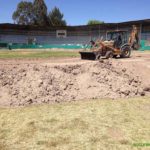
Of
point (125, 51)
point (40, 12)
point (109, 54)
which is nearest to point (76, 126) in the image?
point (109, 54)

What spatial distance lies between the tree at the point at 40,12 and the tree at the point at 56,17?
2.43m

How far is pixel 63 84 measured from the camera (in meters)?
14.3

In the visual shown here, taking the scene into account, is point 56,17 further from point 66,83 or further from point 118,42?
point 66,83

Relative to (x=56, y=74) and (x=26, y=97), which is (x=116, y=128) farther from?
(x=56, y=74)

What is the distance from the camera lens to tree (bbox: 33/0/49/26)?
10694 centimetres

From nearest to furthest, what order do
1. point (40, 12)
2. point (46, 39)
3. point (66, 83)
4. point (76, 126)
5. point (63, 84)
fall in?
point (76, 126) < point (63, 84) < point (66, 83) < point (46, 39) < point (40, 12)

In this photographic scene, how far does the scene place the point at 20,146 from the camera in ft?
26.6

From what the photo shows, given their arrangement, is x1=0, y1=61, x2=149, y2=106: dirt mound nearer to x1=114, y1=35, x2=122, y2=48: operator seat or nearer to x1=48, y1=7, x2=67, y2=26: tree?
x1=114, y1=35, x2=122, y2=48: operator seat

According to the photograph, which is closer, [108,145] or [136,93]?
[108,145]

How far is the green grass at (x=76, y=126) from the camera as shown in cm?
830

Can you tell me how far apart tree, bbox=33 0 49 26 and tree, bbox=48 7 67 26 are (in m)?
2.43

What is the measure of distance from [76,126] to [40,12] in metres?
101

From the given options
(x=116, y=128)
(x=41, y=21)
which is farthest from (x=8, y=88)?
(x=41, y=21)

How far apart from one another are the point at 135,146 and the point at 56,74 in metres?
7.30
